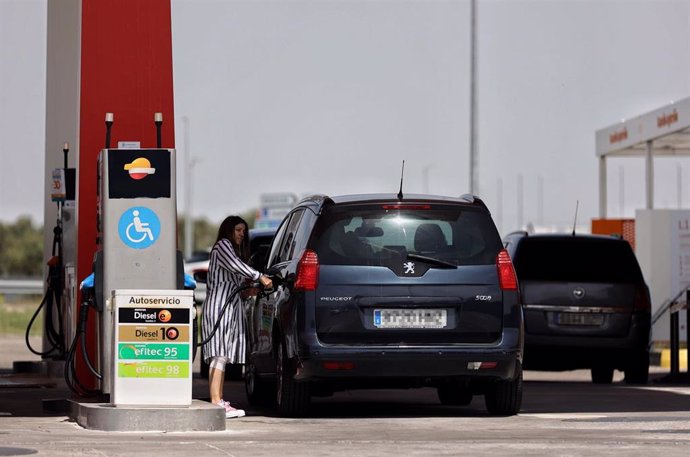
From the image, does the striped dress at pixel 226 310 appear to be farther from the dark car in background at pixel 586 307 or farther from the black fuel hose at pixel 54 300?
the black fuel hose at pixel 54 300

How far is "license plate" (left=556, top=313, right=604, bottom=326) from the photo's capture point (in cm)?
2122

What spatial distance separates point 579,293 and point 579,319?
0.97 feet

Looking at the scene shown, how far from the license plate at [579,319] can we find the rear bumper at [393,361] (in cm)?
666

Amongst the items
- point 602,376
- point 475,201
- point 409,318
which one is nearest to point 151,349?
point 409,318

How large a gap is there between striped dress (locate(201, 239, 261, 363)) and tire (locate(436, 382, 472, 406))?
6.93 feet

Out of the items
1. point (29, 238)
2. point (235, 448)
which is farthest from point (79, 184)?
point (29, 238)

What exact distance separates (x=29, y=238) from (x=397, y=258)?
107923mm

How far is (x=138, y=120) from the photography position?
16.4 meters

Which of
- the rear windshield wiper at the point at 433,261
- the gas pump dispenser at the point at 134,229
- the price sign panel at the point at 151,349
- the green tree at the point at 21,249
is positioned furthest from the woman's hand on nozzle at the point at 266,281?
the green tree at the point at 21,249

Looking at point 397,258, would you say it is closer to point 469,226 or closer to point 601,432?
point 469,226

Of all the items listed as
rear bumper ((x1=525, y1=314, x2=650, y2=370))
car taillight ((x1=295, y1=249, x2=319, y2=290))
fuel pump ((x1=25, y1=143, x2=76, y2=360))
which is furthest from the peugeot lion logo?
car taillight ((x1=295, y1=249, x2=319, y2=290))

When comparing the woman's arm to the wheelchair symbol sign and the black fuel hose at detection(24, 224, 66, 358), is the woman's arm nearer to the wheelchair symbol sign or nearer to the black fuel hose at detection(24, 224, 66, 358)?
the wheelchair symbol sign

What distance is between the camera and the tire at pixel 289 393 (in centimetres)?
1497

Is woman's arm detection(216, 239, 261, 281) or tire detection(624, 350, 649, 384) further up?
woman's arm detection(216, 239, 261, 281)
